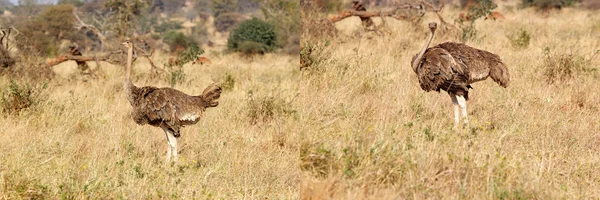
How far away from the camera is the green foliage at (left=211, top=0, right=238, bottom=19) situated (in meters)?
44.7

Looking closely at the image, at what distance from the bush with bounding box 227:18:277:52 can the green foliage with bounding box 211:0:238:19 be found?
66.3ft

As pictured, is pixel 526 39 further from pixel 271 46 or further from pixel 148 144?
pixel 271 46

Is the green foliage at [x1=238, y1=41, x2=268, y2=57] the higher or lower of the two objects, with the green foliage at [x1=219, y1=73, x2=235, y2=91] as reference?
lower

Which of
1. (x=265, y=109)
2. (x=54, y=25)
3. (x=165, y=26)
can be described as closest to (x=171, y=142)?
(x=265, y=109)

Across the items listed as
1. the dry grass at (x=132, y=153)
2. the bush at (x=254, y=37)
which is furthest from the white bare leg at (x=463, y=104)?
Result: the bush at (x=254, y=37)

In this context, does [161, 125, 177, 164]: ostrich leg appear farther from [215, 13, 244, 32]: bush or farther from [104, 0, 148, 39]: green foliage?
[215, 13, 244, 32]: bush

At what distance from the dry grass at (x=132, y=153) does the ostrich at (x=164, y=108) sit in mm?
240

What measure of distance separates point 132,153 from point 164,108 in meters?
0.50

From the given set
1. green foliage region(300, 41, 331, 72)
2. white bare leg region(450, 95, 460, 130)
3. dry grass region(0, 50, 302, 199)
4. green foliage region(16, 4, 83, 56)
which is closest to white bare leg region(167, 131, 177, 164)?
dry grass region(0, 50, 302, 199)

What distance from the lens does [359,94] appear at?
4.72m

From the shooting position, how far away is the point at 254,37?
2297 cm

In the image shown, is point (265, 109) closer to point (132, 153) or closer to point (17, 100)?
point (132, 153)

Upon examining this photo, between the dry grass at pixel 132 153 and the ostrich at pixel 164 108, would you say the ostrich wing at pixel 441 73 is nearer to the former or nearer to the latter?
the dry grass at pixel 132 153

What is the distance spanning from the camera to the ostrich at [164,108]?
19.5 feet
